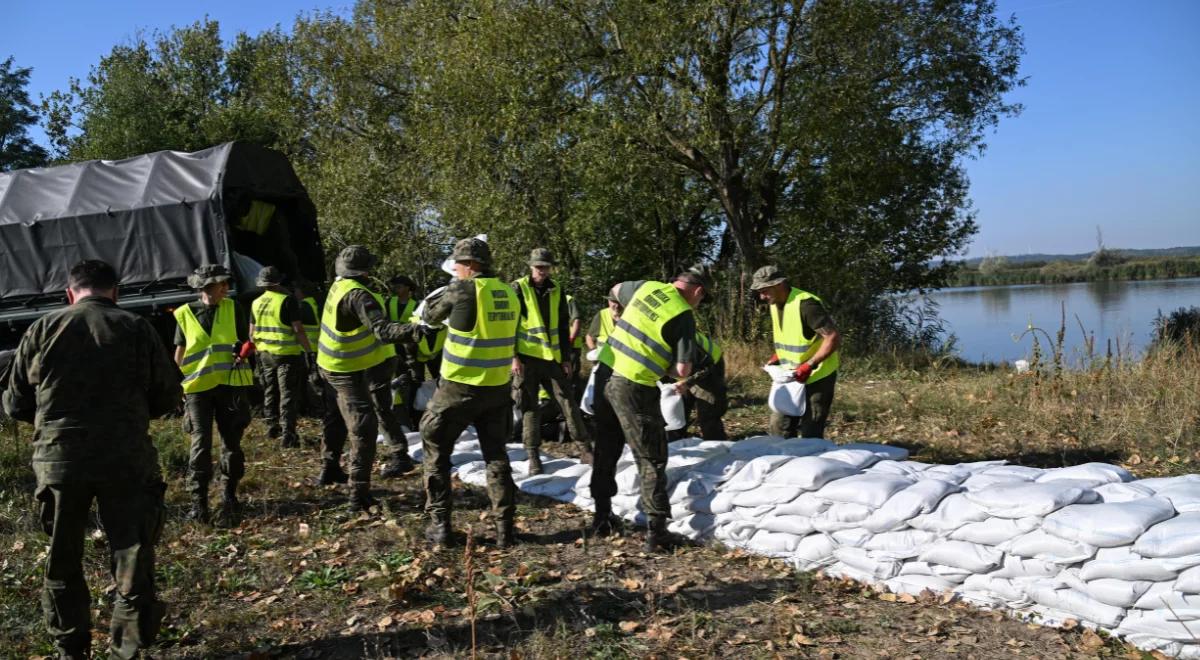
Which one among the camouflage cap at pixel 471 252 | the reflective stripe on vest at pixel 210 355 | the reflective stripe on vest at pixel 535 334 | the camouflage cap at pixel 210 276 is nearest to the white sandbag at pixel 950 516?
the camouflage cap at pixel 471 252

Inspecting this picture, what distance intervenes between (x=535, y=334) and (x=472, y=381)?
1.85 meters

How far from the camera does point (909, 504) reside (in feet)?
13.9

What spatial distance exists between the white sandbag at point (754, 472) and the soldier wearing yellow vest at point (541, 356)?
1886 millimetres

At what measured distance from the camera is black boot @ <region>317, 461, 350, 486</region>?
642 centimetres

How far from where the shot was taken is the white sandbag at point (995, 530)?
3.81 metres

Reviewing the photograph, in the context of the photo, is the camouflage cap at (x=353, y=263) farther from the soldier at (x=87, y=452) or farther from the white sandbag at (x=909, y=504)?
the white sandbag at (x=909, y=504)

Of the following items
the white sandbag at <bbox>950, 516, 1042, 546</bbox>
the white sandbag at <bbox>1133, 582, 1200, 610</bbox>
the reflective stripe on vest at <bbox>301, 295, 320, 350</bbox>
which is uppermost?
the reflective stripe on vest at <bbox>301, 295, 320, 350</bbox>

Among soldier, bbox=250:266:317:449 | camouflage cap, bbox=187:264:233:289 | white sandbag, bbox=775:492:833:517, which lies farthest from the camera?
soldier, bbox=250:266:317:449

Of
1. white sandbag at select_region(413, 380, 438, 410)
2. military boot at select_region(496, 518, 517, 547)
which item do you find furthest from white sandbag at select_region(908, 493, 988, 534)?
white sandbag at select_region(413, 380, 438, 410)

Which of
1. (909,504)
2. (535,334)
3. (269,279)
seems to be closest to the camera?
(909,504)

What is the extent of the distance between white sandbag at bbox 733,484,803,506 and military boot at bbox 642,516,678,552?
45 centimetres

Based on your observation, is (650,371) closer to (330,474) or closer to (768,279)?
(768,279)

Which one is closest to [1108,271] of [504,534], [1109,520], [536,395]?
[536,395]

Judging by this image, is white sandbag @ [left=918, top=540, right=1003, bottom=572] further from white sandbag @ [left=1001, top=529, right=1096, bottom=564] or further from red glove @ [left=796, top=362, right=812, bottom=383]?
red glove @ [left=796, top=362, right=812, bottom=383]
